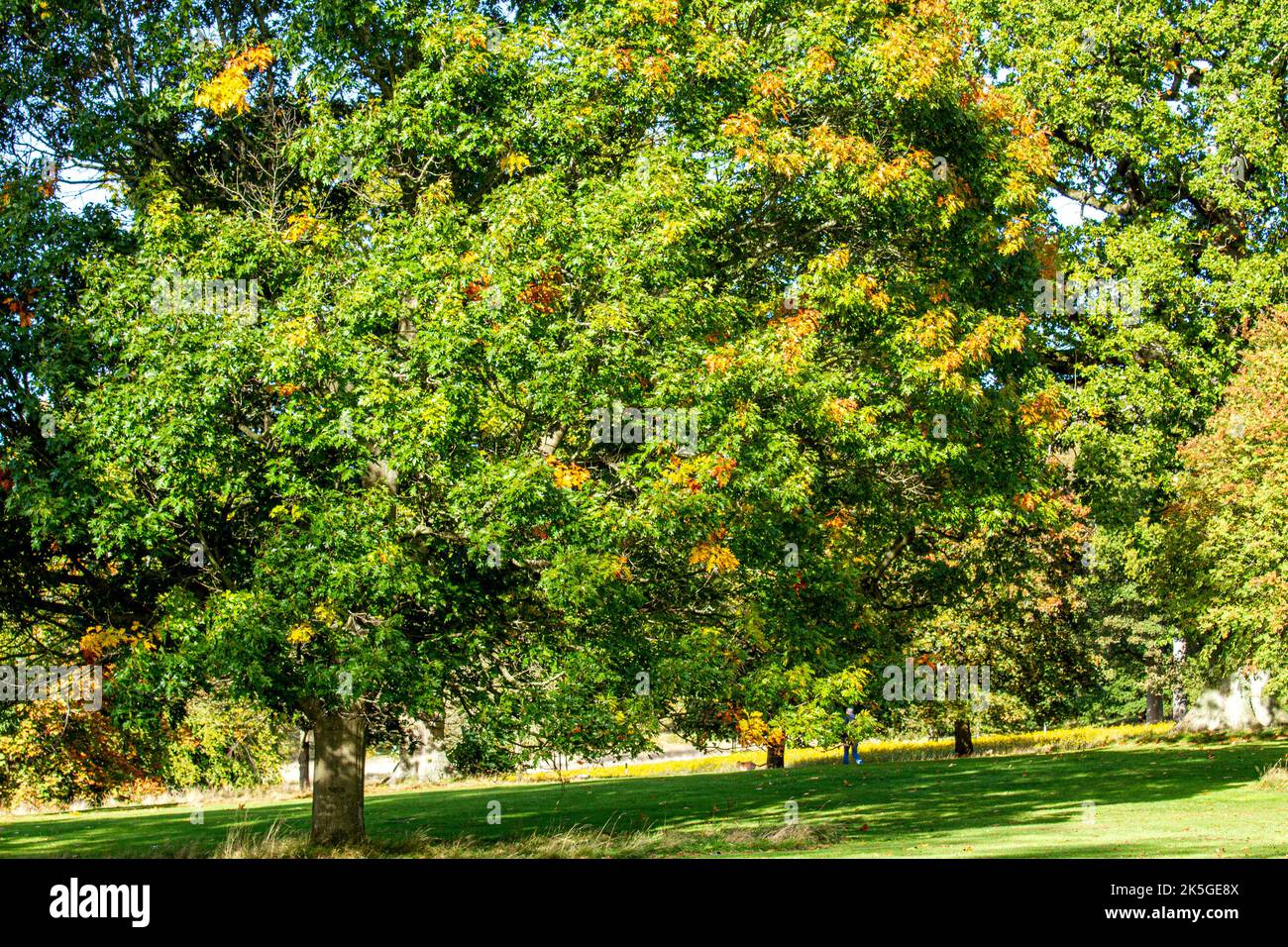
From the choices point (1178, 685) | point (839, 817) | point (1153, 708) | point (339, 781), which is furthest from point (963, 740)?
point (1153, 708)

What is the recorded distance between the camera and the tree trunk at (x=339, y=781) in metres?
18.0

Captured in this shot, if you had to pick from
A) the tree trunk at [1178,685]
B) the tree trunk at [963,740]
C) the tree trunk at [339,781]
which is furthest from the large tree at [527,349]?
the tree trunk at [1178,685]

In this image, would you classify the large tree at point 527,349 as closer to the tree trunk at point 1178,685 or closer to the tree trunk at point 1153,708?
the tree trunk at point 1178,685

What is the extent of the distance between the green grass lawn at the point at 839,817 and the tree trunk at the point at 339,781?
593mm

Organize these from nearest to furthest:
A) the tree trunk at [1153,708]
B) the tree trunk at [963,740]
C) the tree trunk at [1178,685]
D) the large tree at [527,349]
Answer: the large tree at [527,349] < the tree trunk at [963,740] < the tree trunk at [1178,685] < the tree trunk at [1153,708]

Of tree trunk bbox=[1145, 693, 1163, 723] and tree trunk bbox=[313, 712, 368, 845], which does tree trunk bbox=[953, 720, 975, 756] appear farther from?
tree trunk bbox=[1145, 693, 1163, 723]

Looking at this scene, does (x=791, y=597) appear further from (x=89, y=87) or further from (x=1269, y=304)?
(x=1269, y=304)

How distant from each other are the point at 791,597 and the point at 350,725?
702 centimetres

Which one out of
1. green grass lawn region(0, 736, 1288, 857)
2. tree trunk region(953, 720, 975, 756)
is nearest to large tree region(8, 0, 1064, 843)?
green grass lawn region(0, 736, 1288, 857)

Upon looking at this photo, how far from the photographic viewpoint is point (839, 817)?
2103 centimetres

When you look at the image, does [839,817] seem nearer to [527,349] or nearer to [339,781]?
[339,781]

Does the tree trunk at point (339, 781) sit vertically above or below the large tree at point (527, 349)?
below

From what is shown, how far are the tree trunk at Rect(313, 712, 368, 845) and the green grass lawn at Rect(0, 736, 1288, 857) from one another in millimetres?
593
